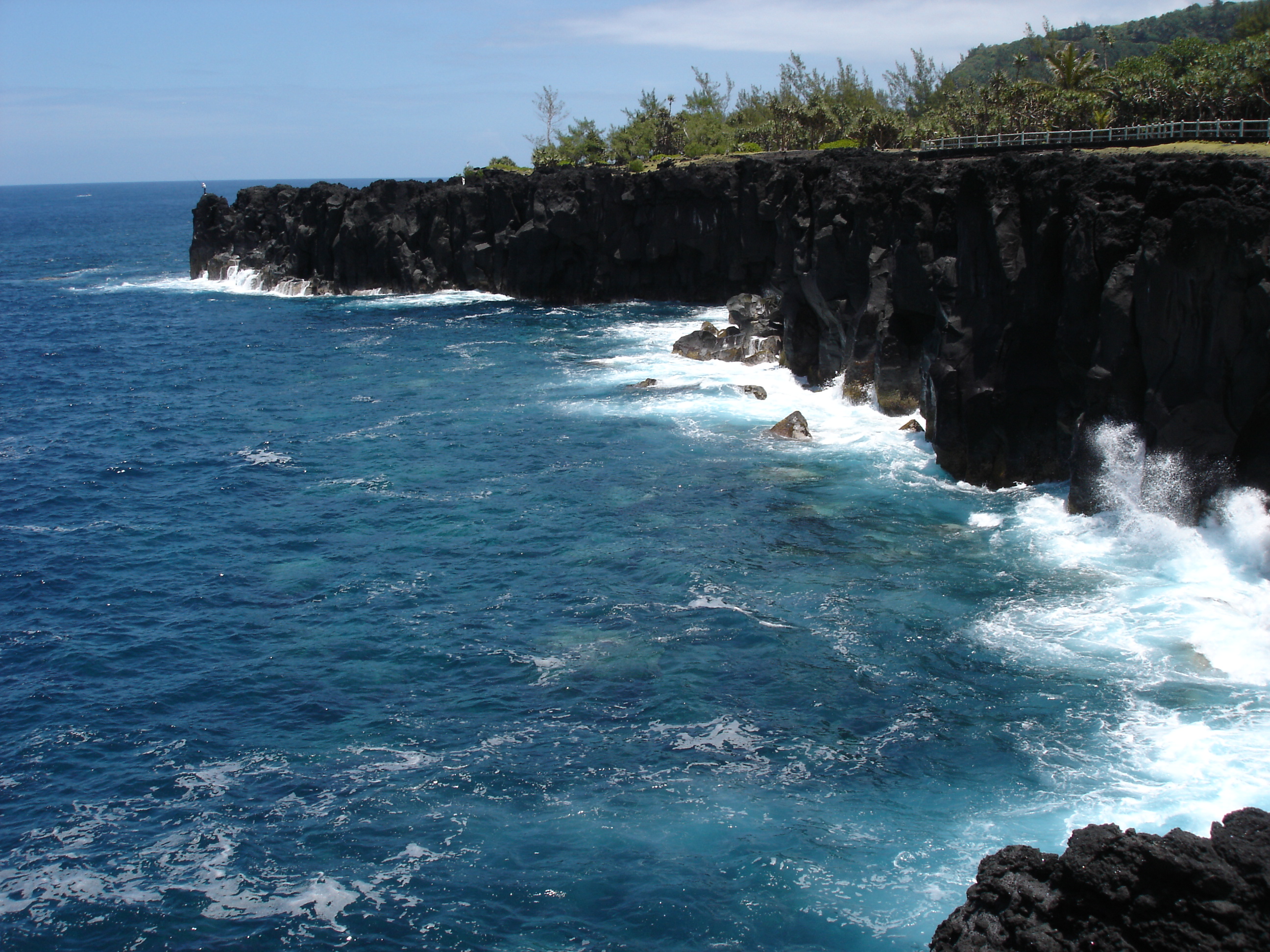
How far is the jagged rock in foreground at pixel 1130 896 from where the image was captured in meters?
13.4

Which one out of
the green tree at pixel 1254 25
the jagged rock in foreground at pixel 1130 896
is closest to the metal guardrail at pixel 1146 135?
the green tree at pixel 1254 25

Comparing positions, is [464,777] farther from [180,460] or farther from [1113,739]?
[180,460]

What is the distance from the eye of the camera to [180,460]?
164 ft

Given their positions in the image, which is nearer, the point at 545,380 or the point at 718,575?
the point at 718,575

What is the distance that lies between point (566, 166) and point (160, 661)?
8229cm

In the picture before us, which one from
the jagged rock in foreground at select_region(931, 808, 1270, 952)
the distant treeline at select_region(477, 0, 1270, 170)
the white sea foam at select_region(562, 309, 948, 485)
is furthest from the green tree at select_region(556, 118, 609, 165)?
the jagged rock in foreground at select_region(931, 808, 1270, 952)

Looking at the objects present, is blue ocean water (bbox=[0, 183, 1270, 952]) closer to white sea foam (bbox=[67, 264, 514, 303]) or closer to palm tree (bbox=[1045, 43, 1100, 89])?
palm tree (bbox=[1045, 43, 1100, 89])

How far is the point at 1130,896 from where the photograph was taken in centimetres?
1401

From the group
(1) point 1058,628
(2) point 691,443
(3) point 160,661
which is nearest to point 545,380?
(2) point 691,443

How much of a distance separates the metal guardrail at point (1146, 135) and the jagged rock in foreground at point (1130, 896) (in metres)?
38.5

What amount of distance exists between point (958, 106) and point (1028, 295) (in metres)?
60.0

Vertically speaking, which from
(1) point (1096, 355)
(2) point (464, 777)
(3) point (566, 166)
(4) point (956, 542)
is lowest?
(2) point (464, 777)

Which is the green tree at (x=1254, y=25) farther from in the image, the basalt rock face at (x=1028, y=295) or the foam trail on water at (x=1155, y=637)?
the foam trail on water at (x=1155, y=637)

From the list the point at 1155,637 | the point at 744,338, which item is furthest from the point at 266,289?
the point at 1155,637
